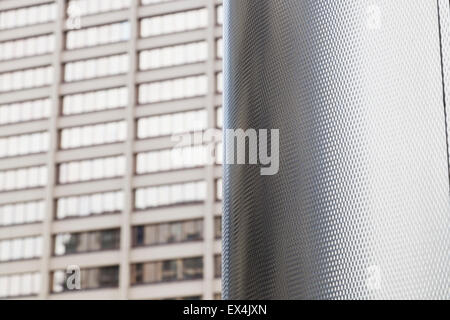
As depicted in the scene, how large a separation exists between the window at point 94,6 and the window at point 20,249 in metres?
16.3

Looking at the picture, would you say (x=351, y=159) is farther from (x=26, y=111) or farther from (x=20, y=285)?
(x=26, y=111)

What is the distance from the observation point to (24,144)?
63250 mm

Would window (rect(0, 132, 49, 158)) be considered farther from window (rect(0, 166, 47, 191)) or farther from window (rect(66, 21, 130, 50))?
window (rect(66, 21, 130, 50))

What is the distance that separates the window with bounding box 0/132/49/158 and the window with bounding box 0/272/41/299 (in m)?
8.43

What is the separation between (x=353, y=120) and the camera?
4.18 meters

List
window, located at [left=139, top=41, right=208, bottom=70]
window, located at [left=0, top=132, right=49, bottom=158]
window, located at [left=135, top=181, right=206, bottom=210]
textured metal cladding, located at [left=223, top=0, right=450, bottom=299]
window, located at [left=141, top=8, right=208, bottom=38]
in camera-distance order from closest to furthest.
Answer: textured metal cladding, located at [left=223, top=0, right=450, bottom=299], window, located at [left=135, top=181, right=206, bottom=210], window, located at [left=139, top=41, right=208, bottom=70], window, located at [left=141, top=8, right=208, bottom=38], window, located at [left=0, top=132, right=49, bottom=158]

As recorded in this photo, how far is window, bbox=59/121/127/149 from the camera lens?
60.7 metres

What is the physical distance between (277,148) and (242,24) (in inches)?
36.4

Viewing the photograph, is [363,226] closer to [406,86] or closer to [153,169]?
[406,86]

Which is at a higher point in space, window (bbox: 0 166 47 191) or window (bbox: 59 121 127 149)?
window (bbox: 59 121 127 149)

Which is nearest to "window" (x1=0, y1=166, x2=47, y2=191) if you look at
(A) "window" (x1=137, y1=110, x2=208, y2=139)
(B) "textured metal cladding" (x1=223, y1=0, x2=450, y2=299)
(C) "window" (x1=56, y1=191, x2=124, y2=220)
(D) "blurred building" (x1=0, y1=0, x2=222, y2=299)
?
(D) "blurred building" (x1=0, y1=0, x2=222, y2=299)

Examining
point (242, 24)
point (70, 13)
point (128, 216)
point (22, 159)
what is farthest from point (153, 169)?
point (242, 24)

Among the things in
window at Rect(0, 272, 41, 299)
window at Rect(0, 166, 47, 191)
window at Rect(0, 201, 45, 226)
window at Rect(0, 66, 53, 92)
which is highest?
window at Rect(0, 66, 53, 92)

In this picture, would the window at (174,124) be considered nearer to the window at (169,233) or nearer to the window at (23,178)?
the window at (169,233)
